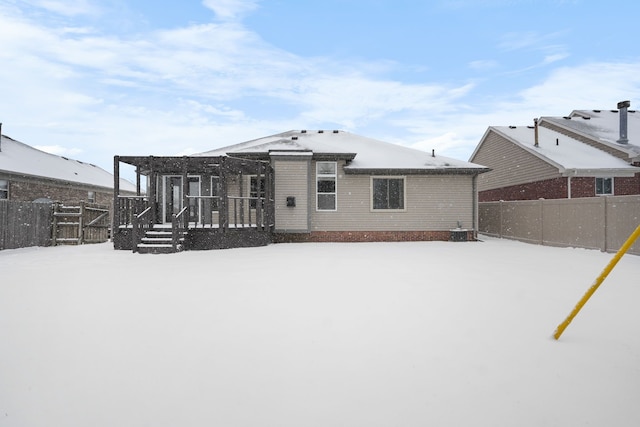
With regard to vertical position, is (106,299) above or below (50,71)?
below

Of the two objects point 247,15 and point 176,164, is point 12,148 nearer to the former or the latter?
point 176,164

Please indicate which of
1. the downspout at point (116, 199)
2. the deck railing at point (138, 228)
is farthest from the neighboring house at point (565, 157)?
the downspout at point (116, 199)

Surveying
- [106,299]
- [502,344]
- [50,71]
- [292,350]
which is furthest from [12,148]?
[502,344]

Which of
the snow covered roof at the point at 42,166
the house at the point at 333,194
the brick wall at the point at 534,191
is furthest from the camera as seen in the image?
the snow covered roof at the point at 42,166

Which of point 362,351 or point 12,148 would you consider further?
point 12,148

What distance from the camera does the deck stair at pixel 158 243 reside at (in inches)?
410

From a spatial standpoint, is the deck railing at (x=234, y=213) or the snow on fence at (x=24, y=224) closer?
the snow on fence at (x=24, y=224)

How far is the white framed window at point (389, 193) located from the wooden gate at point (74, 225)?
11372mm

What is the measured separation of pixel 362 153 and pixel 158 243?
9106 mm

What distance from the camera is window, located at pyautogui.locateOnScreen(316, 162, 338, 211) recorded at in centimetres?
1404

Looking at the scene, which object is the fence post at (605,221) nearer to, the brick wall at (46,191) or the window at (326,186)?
the window at (326,186)

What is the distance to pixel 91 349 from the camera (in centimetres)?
312

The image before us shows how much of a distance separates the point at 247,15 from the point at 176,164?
22.3 feet

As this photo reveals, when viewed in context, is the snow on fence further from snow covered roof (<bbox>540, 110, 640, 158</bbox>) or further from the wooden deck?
snow covered roof (<bbox>540, 110, 640, 158</bbox>)
